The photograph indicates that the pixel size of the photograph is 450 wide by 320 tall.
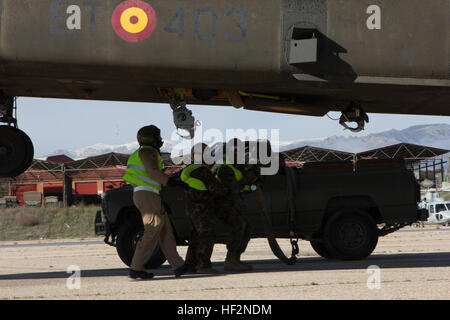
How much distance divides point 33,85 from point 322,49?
3798 mm

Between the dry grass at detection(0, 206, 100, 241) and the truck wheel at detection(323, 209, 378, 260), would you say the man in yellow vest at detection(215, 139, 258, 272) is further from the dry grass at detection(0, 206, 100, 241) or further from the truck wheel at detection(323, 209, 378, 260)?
the dry grass at detection(0, 206, 100, 241)

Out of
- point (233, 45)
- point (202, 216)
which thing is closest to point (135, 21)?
point (233, 45)

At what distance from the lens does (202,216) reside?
8656mm

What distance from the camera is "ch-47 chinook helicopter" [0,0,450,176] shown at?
7.23 meters

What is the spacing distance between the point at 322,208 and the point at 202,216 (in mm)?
2996

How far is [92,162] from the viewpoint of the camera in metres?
42.9

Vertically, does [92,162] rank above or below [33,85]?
below

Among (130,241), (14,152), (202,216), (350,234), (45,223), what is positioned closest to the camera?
(14,152)

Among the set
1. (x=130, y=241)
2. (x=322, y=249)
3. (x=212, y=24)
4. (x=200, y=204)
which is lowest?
(x=322, y=249)

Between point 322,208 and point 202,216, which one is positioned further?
point 322,208

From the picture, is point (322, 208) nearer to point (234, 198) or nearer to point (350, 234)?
point (350, 234)
